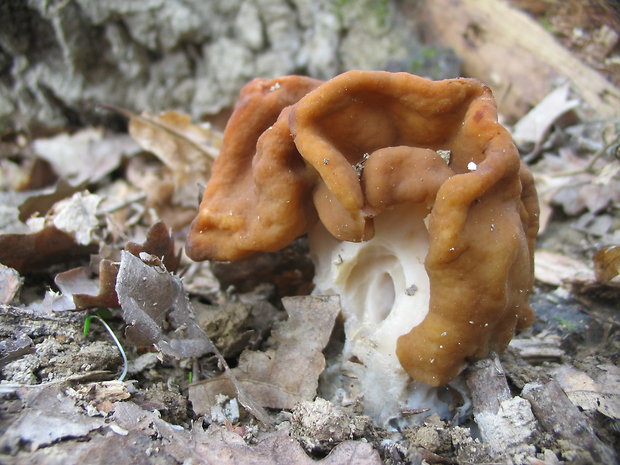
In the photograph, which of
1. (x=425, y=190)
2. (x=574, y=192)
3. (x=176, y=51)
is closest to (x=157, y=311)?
(x=425, y=190)

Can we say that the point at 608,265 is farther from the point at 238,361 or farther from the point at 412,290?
the point at 238,361

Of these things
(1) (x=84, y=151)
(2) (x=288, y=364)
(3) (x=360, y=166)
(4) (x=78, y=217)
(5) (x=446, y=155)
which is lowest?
(1) (x=84, y=151)

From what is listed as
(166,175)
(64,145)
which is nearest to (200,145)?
(166,175)

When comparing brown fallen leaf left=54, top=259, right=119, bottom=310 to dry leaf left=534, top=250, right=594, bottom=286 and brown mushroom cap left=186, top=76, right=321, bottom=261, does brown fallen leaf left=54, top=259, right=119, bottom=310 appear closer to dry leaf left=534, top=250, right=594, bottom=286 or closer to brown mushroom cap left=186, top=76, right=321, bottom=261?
brown mushroom cap left=186, top=76, right=321, bottom=261

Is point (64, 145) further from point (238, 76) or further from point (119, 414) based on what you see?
point (119, 414)

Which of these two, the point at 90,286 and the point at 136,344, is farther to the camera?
the point at 90,286

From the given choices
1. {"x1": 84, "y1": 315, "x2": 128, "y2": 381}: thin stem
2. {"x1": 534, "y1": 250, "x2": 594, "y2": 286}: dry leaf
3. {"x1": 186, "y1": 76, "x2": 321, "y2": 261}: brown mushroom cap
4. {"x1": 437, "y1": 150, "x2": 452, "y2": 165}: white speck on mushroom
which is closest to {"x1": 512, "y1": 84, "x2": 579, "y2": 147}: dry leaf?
{"x1": 534, "y1": 250, "x2": 594, "y2": 286}: dry leaf
